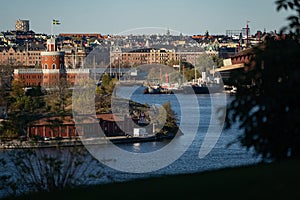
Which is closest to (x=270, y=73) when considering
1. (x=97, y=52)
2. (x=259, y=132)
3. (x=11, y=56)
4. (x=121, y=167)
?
(x=259, y=132)

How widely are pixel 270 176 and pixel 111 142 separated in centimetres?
938

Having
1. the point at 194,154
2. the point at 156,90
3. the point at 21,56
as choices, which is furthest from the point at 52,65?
the point at 194,154

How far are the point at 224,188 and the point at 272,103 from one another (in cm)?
61

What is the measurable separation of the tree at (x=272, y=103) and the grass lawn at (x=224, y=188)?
0.17 metres

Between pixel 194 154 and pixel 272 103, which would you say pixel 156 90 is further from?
pixel 272 103

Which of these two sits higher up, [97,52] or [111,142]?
[97,52]

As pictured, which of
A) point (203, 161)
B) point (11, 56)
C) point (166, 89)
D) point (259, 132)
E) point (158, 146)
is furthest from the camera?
point (11, 56)

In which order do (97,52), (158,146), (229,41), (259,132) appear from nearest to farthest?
1. (259,132)
2. (158,146)
3. (97,52)
4. (229,41)

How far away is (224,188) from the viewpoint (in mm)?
2215

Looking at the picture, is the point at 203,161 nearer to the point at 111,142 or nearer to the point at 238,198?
the point at 111,142

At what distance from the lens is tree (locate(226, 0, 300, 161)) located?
274 cm

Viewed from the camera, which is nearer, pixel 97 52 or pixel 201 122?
pixel 201 122

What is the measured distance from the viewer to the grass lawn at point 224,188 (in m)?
2.09

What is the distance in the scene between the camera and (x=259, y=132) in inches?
113
